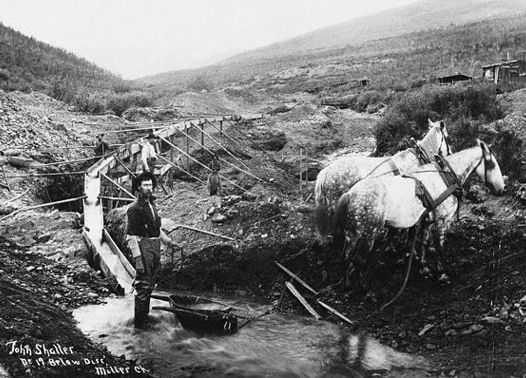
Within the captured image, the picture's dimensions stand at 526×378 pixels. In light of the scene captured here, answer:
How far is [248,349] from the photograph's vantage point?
19.8ft

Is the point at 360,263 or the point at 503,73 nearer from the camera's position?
the point at 360,263

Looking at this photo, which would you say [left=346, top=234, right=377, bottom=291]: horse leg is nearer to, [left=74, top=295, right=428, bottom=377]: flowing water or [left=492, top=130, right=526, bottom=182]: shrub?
[left=74, top=295, right=428, bottom=377]: flowing water

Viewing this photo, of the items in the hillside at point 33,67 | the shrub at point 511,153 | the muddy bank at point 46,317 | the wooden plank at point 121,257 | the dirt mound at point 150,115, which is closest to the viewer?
the muddy bank at point 46,317

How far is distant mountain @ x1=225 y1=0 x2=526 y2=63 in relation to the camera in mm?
86375

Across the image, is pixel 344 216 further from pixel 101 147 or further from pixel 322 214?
pixel 101 147

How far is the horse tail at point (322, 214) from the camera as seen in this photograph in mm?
8008

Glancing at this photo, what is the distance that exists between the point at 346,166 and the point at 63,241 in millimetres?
5149

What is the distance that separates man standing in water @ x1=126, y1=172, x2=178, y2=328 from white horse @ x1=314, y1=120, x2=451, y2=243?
301 centimetres

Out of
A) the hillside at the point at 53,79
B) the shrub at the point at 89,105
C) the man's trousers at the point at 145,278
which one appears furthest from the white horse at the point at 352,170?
the hillside at the point at 53,79

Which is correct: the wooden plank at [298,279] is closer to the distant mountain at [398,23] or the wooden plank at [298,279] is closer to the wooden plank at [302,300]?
the wooden plank at [302,300]

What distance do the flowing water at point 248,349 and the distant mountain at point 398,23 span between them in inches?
3110

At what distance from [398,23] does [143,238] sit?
348ft

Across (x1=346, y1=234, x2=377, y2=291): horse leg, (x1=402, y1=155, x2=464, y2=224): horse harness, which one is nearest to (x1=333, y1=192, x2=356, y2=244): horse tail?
(x1=346, y1=234, x2=377, y2=291): horse leg

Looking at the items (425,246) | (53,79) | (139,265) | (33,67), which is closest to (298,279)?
(425,246)
